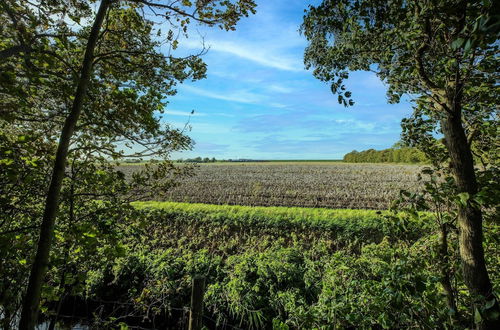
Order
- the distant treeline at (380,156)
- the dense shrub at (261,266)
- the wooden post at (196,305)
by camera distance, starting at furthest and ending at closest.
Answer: the distant treeline at (380,156), the dense shrub at (261,266), the wooden post at (196,305)

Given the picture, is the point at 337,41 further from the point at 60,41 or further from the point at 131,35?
the point at 60,41

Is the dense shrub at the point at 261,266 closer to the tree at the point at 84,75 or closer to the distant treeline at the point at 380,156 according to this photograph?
the tree at the point at 84,75

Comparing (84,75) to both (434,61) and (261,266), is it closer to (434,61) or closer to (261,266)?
(434,61)

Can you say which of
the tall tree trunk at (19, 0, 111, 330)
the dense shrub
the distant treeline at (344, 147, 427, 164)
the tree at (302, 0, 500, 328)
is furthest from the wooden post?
the distant treeline at (344, 147, 427, 164)

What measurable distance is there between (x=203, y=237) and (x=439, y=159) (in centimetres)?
985

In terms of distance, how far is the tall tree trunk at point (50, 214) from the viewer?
3.13m

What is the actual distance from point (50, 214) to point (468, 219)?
4494mm

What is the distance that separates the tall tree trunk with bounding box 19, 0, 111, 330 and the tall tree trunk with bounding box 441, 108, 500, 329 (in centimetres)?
398

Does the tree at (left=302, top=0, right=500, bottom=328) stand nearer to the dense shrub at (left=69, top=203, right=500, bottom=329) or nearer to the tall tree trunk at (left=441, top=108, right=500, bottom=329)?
the tall tree trunk at (left=441, top=108, right=500, bottom=329)

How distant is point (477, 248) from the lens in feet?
9.92

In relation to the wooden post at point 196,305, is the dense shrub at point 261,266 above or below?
below

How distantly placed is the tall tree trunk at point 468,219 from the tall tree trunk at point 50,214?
398 cm

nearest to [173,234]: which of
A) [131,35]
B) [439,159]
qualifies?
[131,35]

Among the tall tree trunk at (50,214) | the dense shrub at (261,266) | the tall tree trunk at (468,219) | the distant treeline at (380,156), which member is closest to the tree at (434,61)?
the tall tree trunk at (468,219)
